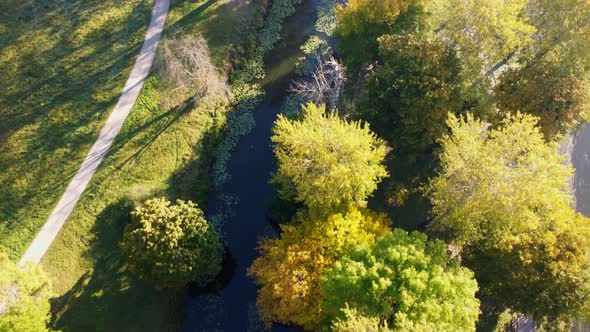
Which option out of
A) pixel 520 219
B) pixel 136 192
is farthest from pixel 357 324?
pixel 136 192

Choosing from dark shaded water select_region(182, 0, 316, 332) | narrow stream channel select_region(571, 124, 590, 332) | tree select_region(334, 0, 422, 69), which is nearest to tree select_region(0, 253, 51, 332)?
dark shaded water select_region(182, 0, 316, 332)

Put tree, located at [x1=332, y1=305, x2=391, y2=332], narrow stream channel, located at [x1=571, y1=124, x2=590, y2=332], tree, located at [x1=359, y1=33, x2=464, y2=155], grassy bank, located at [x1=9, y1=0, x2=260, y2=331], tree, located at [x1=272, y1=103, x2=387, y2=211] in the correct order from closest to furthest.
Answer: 1. tree, located at [x1=332, y1=305, x2=391, y2=332]
2. tree, located at [x1=272, y1=103, x2=387, y2=211]
3. grassy bank, located at [x1=9, y1=0, x2=260, y2=331]
4. tree, located at [x1=359, y1=33, x2=464, y2=155]
5. narrow stream channel, located at [x1=571, y1=124, x2=590, y2=332]

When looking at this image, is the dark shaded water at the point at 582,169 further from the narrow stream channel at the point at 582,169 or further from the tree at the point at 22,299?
the tree at the point at 22,299

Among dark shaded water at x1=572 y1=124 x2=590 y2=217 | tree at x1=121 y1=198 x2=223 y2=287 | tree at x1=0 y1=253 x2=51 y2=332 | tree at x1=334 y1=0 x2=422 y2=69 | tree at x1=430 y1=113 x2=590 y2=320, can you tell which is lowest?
dark shaded water at x1=572 y1=124 x2=590 y2=217

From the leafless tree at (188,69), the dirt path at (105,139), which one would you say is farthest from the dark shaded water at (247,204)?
the dirt path at (105,139)

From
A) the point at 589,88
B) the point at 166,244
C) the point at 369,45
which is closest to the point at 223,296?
the point at 166,244

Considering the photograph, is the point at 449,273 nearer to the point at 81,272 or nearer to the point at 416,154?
the point at 416,154

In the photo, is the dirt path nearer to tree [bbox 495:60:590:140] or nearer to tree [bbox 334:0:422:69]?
tree [bbox 334:0:422:69]
